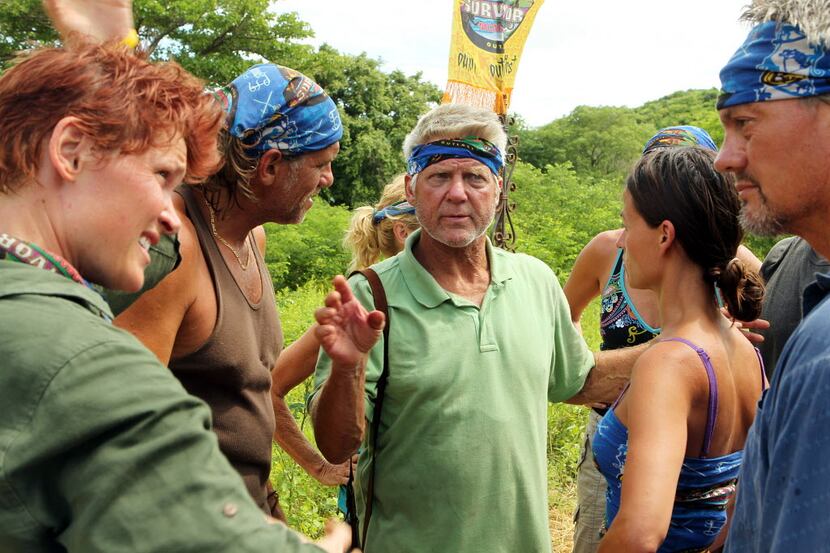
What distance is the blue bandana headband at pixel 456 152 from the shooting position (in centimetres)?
287

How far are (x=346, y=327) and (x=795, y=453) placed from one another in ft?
4.25

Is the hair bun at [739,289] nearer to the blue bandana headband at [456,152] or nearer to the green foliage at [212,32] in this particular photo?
the blue bandana headband at [456,152]

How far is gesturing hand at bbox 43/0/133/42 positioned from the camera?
2154mm

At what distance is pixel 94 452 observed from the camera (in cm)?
102

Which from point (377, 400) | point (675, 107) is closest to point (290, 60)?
point (377, 400)

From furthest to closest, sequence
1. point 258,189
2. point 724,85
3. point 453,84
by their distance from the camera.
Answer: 1. point 453,84
2. point 258,189
3. point 724,85

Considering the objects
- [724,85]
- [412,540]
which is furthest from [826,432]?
[412,540]

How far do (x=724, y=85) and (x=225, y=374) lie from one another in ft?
5.00

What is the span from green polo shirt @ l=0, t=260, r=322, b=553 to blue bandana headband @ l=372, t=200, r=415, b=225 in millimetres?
3213

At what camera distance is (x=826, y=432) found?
1.23 meters

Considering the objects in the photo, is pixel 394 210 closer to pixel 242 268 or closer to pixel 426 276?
pixel 426 276

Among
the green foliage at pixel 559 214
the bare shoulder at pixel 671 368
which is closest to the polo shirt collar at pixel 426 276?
the bare shoulder at pixel 671 368

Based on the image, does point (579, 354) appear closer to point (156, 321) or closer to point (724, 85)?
point (724, 85)

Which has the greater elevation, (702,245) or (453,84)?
(453,84)
